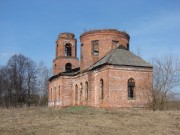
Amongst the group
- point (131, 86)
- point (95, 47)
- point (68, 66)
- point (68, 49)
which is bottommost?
point (131, 86)

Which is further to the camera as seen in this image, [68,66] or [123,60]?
[68,66]

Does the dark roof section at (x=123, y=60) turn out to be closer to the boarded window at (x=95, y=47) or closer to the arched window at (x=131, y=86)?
the arched window at (x=131, y=86)

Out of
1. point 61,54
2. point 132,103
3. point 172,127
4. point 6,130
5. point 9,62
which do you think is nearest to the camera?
point 6,130

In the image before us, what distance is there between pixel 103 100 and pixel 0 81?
119 feet

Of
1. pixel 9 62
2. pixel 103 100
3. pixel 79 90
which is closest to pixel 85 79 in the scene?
pixel 79 90

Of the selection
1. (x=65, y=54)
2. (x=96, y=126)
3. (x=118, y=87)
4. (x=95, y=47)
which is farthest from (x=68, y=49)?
(x=96, y=126)

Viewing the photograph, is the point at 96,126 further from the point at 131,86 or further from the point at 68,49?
the point at 68,49

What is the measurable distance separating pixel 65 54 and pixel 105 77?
571 inches

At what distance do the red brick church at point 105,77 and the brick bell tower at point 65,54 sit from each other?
0.13 metres

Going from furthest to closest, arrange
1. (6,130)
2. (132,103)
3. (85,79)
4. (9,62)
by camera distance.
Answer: (9,62) < (85,79) < (132,103) < (6,130)

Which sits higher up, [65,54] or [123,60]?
[65,54]

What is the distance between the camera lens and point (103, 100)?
26.0 meters

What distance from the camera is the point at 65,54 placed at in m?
39.5

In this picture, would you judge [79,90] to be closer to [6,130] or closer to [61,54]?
[61,54]
